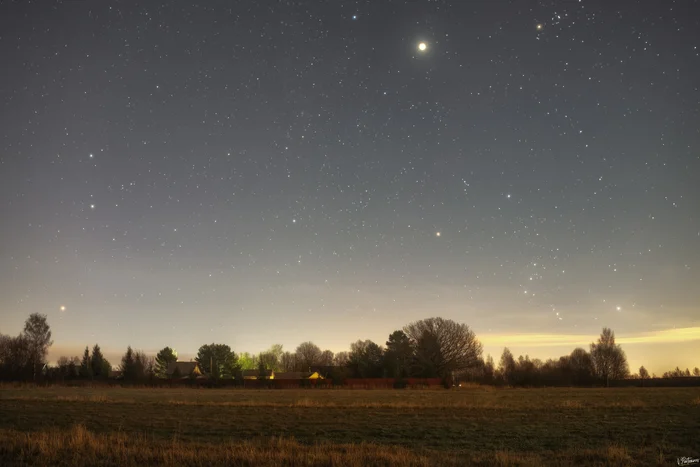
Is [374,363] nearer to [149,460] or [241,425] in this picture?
[241,425]

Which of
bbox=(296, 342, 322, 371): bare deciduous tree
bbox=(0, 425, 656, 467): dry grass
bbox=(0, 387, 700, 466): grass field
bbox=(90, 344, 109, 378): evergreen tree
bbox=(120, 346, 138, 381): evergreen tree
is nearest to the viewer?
bbox=(0, 425, 656, 467): dry grass

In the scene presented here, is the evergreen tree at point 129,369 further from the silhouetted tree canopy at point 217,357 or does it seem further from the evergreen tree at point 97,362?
the silhouetted tree canopy at point 217,357

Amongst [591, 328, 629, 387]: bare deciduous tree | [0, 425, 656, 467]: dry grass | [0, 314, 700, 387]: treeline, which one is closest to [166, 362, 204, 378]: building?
[0, 314, 700, 387]: treeline

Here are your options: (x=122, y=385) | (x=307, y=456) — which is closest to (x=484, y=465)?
(x=307, y=456)

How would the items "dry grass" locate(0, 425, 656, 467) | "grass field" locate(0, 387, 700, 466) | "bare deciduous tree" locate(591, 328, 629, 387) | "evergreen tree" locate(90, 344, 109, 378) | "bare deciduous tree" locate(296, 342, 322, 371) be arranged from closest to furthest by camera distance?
"dry grass" locate(0, 425, 656, 467), "grass field" locate(0, 387, 700, 466), "evergreen tree" locate(90, 344, 109, 378), "bare deciduous tree" locate(591, 328, 629, 387), "bare deciduous tree" locate(296, 342, 322, 371)

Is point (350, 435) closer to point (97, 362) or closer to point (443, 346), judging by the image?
point (443, 346)

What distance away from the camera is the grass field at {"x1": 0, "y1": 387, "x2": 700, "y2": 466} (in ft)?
44.5

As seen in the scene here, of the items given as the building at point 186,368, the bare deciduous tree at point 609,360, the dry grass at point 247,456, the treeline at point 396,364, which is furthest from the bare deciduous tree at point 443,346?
the dry grass at point 247,456

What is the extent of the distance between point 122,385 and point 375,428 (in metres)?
72.2

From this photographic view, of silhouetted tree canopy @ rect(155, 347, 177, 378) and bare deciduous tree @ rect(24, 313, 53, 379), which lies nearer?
bare deciduous tree @ rect(24, 313, 53, 379)

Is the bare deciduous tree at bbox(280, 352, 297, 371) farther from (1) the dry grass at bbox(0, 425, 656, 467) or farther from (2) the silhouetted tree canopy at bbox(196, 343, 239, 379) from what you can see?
(1) the dry grass at bbox(0, 425, 656, 467)

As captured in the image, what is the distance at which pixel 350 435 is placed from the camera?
2050 cm

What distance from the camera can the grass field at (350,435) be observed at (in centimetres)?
1357

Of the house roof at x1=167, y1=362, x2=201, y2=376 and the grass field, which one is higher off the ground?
the grass field
